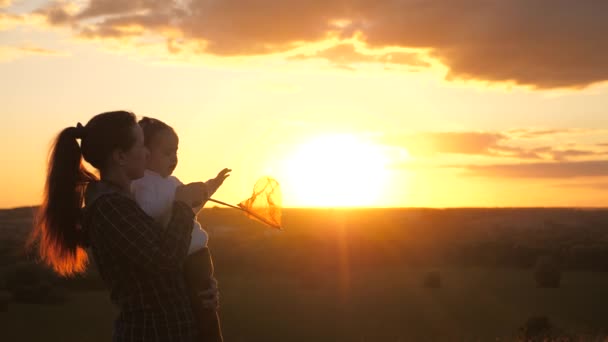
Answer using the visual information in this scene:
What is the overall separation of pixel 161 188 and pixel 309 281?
46846mm

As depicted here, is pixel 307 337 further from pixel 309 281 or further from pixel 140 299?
pixel 140 299

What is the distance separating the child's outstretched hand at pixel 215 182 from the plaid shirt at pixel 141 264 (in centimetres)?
33

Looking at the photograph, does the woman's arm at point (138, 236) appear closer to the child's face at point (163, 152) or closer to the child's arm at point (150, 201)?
the child's arm at point (150, 201)

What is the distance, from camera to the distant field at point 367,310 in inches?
1289

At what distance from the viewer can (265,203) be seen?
477 cm

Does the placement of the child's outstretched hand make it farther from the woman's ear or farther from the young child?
the woman's ear

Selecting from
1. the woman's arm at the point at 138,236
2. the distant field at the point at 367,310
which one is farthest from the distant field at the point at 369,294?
the woman's arm at the point at 138,236

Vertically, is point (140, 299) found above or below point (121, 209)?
below

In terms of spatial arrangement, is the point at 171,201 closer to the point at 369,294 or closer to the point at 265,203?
the point at 265,203

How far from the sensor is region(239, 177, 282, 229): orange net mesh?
4.60 m

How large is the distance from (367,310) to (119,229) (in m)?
38.2

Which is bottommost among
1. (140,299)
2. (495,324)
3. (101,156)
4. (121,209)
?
(495,324)

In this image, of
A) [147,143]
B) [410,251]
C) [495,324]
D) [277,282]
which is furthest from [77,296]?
[147,143]

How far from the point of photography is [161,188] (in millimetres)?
3805
